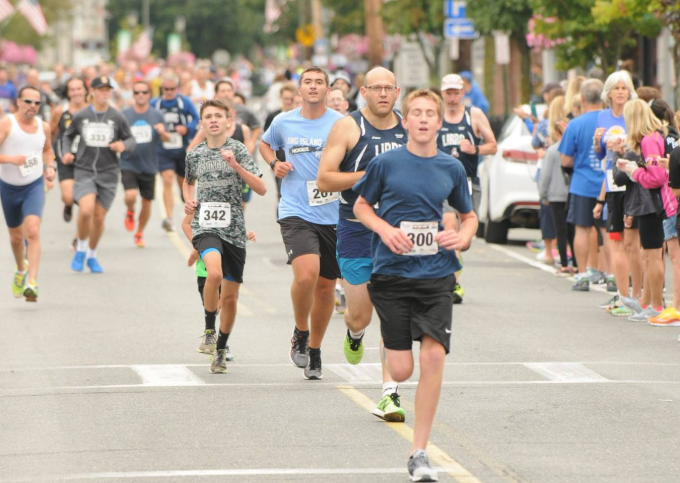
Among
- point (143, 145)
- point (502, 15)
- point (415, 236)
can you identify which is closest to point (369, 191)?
point (415, 236)

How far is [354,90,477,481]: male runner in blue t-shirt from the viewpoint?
7.46 meters

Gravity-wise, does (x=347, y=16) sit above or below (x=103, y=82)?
above

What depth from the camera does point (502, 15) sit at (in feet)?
95.7

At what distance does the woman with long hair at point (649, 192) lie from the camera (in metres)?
12.9

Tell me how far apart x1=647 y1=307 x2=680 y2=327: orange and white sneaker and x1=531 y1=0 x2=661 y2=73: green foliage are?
892 cm

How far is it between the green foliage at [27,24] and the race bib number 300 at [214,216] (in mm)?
74092

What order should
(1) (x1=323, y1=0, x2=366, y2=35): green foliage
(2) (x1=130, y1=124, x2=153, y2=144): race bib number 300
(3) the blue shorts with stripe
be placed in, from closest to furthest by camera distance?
1. (3) the blue shorts with stripe
2. (2) (x1=130, y1=124, x2=153, y2=144): race bib number 300
3. (1) (x1=323, y1=0, x2=366, y2=35): green foliage

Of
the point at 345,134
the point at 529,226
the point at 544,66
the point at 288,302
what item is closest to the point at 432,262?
the point at 345,134

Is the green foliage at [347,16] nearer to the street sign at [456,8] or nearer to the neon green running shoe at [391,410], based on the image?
the street sign at [456,8]

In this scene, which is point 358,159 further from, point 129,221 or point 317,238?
point 129,221

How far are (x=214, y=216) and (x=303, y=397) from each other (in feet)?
5.64

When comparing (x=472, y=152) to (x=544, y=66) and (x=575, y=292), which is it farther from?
(x=544, y=66)

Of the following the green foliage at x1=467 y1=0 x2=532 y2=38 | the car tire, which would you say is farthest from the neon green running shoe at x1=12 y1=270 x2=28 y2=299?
the green foliage at x1=467 y1=0 x2=532 y2=38

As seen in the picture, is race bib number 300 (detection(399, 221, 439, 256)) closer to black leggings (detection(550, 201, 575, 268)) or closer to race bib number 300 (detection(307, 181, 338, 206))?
race bib number 300 (detection(307, 181, 338, 206))
